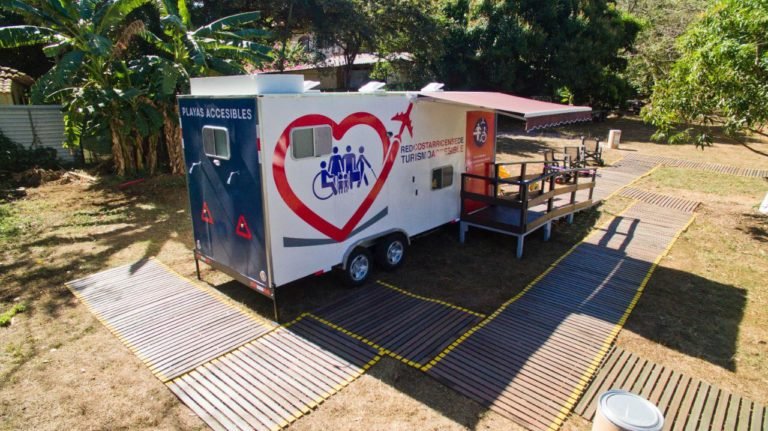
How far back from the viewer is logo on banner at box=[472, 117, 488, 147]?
9.44 metres

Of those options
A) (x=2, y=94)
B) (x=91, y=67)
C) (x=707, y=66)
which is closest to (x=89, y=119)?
(x=91, y=67)

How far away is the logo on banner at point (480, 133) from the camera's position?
9.44 m

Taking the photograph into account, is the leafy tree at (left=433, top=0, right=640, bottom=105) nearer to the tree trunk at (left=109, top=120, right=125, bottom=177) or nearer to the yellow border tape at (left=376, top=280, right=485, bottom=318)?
the tree trunk at (left=109, top=120, right=125, bottom=177)

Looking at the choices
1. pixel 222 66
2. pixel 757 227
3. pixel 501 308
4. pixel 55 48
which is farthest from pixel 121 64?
pixel 757 227

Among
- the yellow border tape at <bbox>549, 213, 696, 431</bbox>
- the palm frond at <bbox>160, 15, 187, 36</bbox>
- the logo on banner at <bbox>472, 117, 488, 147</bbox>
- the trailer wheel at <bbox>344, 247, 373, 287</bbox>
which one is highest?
the palm frond at <bbox>160, 15, 187, 36</bbox>

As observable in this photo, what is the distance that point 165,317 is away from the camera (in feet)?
21.3

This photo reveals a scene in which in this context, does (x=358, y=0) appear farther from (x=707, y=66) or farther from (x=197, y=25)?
(x=707, y=66)

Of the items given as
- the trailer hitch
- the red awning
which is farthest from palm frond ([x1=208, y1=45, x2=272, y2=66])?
the trailer hitch

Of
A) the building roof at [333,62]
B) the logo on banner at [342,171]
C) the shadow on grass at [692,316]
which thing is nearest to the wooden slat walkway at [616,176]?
the shadow on grass at [692,316]

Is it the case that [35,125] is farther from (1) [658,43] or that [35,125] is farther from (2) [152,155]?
(1) [658,43]

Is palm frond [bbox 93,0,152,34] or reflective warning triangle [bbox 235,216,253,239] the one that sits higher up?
palm frond [bbox 93,0,152,34]

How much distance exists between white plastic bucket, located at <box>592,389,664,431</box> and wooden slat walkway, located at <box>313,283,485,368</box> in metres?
2.17

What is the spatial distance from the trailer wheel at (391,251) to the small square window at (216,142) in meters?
2.88

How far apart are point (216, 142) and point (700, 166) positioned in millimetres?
18304
